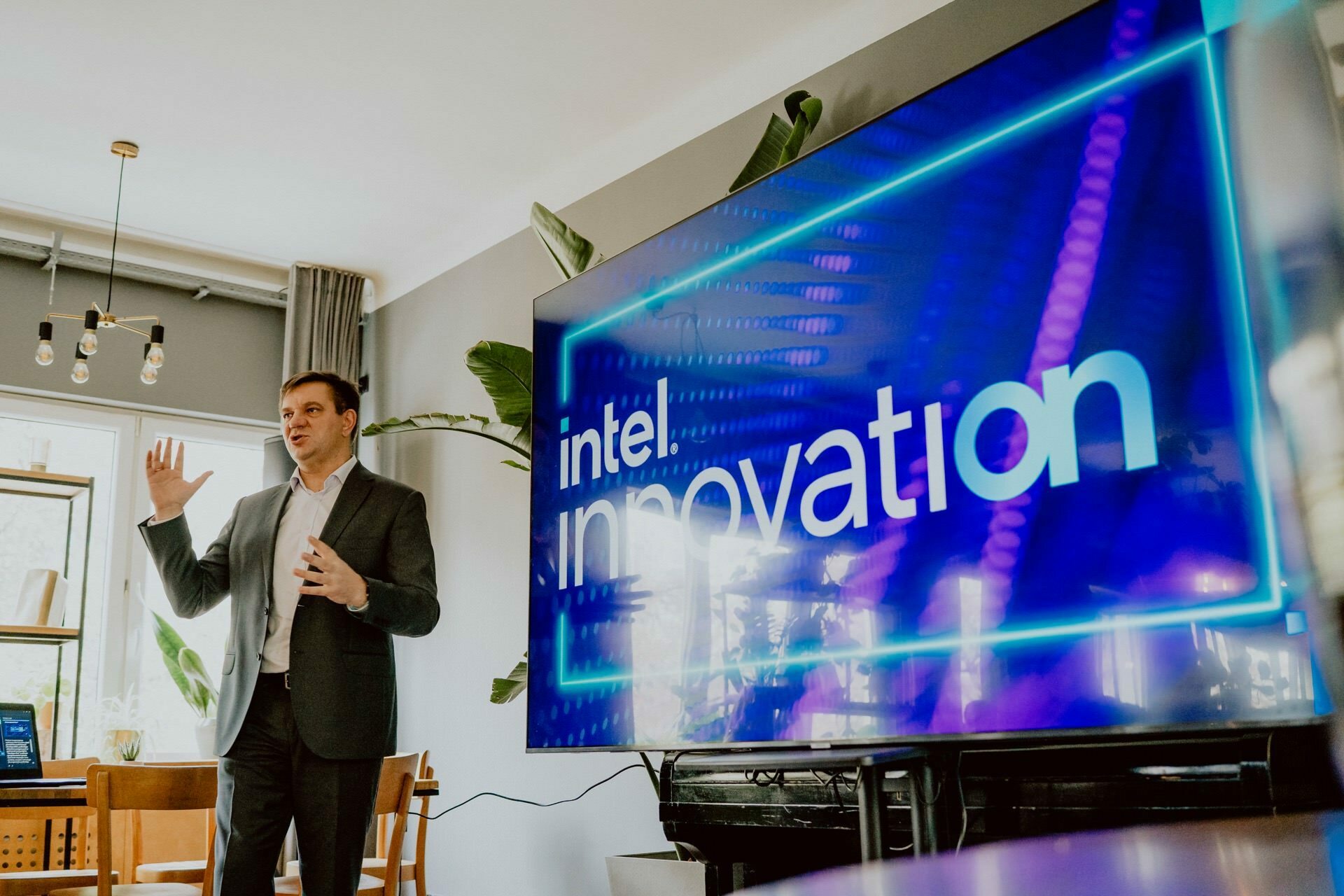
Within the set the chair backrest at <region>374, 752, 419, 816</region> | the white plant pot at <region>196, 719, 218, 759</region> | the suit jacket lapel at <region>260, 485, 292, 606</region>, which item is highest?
the suit jacket lapel at <region>260, 485, 292, 606</region>

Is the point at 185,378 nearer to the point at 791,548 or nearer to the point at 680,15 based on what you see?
the point at 680,15

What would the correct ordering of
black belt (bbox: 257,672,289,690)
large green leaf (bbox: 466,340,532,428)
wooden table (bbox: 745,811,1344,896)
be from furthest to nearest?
large green leaf (bbox: 466,340,532,428)
black belt (bbox: 257,672,289,690)
wooden table (bbox: 745,811,1344,896)

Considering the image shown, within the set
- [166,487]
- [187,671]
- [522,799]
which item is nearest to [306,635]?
[166,487]

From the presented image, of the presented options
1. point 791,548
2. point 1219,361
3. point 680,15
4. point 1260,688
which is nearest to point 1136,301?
point 1219,361

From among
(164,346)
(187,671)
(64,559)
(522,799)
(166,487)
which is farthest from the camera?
(164,346)

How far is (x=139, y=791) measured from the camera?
259cm

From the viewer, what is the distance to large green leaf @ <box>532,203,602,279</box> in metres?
3.52

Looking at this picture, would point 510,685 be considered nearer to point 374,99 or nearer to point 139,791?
point 139,791

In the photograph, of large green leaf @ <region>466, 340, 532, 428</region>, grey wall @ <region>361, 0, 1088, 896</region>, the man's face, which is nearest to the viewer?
the man's face

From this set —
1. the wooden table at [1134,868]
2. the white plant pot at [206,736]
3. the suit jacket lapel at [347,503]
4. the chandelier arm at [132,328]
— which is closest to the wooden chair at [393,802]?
the suit jacket lapel at [347,503]

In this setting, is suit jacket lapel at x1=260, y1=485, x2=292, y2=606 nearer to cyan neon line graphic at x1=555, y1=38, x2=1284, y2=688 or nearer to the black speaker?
cyan neon line graphic at x1=555, y1=38, x2=1284, y2=688

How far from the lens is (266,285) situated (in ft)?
17.8

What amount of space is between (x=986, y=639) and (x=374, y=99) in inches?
129

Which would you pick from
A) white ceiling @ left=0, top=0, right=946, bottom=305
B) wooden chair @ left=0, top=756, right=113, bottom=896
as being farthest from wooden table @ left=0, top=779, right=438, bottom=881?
white ceiling @ left=0, top=0, right=946, bottom=305
